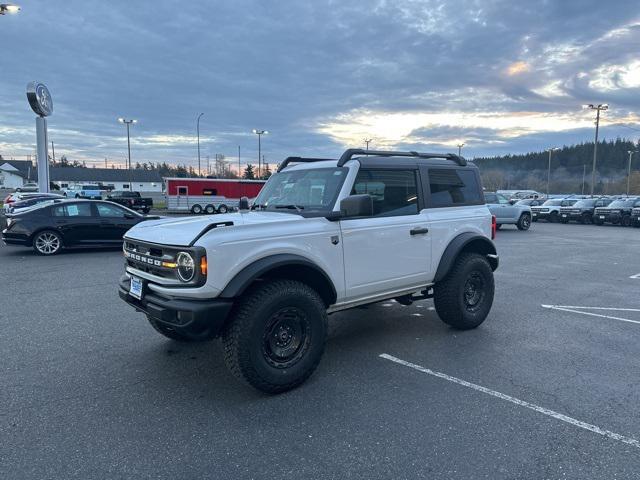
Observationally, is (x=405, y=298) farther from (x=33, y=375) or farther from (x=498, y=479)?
(x=33, y=375)

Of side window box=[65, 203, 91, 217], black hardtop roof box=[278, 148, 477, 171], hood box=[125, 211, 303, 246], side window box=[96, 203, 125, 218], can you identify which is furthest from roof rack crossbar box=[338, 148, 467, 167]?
side window box=[65, 203, 91, 217]

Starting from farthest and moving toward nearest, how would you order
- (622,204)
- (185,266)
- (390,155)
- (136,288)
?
(622,204)
(390,155)
(136,288)
(185,266)

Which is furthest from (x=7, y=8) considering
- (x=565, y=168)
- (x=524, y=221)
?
(x=565, y=168)

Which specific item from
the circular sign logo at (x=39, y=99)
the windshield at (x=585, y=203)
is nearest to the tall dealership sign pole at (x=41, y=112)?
the circular sign logo at (x=39, y=99)

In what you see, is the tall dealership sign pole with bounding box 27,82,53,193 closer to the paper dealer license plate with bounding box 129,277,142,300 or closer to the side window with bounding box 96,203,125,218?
the side window with bounding box 96,203,125,218

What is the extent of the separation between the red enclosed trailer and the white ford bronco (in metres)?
29.7

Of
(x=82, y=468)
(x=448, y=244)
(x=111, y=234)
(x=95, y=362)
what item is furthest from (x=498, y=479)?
(x=111, y=234)

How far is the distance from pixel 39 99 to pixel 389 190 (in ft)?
73.9

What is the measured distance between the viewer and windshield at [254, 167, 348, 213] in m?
4.44

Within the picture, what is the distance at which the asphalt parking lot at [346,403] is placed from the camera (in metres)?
2.79

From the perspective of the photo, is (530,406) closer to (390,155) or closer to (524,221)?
(390,155)

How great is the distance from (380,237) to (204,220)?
1749mm

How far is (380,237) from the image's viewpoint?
4504 millimetres

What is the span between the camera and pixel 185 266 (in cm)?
348
